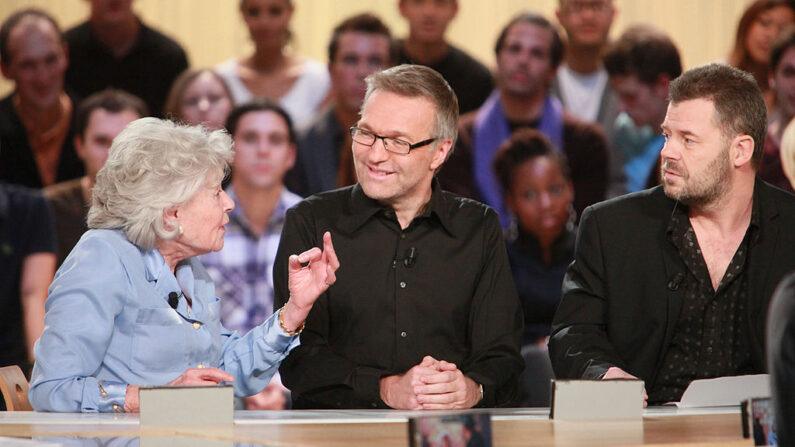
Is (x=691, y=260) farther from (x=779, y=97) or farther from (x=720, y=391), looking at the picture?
(x=779, y=97)

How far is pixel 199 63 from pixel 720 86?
343cm

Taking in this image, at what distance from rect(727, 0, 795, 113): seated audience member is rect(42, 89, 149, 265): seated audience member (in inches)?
143

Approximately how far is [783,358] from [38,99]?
500 centimetres

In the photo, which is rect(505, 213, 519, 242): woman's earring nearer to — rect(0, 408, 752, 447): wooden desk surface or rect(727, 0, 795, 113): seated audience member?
rect(727, 0, 795, 113): seated audience member

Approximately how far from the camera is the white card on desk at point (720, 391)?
8.26ft

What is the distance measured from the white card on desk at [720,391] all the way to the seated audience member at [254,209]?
3184 mm

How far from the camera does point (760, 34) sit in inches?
240

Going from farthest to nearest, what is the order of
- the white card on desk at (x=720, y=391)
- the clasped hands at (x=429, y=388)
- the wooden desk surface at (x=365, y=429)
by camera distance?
1. the clasped hands at (x=429, y=388)
2. the white card on desk at (x=720, y=391)
3. the wooden desk surface at (x=365, y=429)

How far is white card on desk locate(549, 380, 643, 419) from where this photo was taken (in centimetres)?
215

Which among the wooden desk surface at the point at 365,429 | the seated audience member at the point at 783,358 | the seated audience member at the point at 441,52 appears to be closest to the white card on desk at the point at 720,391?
the wooden desk surface at the point at 365,429

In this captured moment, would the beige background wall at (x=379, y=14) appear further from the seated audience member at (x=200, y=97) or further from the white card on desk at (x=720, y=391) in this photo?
the white card on desk at (x=720, y=391)

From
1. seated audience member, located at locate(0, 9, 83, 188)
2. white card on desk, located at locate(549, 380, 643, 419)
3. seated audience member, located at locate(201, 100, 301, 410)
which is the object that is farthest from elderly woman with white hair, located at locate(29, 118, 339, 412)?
seated audience member, located at locate(0, 9, 83, 188)

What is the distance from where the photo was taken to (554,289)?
18.6 feet

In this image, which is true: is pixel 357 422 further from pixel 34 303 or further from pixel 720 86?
Answer: pixel 34 303
